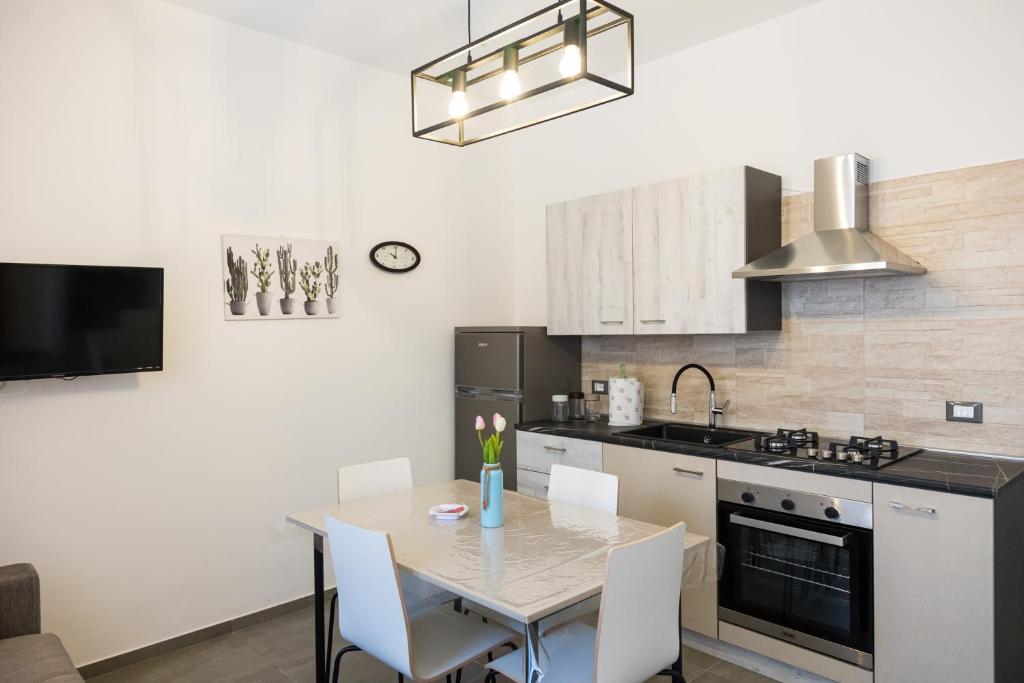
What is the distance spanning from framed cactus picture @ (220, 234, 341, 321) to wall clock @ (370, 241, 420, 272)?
265mm

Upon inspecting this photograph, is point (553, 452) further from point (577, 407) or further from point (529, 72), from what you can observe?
point (529, 72)

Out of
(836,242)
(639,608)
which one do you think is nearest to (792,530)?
(639,608)

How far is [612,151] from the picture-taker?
4.27 m

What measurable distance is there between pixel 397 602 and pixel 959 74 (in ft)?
10.0

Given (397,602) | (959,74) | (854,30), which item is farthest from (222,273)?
(959,74)

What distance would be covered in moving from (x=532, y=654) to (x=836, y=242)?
7.10ft

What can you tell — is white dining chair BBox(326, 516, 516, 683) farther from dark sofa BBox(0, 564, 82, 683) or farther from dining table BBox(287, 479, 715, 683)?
dark sofa BBox(0, 564, 82, 683)

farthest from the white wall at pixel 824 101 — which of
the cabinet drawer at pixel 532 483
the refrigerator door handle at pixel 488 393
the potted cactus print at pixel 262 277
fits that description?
the potted cactus print at pixel 262 277

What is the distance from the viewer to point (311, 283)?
3.77 meters

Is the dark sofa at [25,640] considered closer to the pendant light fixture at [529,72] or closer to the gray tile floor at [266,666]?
the gray tile floor at [266,666]

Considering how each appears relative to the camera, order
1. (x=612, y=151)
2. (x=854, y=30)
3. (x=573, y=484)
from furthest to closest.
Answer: (x=612, y=151)
(x=854, y=30)
(x=573, y=484)

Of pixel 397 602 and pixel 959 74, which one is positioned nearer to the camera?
pixel 397 602

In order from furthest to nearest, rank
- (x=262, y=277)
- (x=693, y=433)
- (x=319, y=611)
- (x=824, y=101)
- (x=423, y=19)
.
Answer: (x=693, y=433)
(x=262, y=277)
(x=423, y=19)
(x=824, y=101)
(x=319, y=611)

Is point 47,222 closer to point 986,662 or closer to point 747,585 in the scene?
point 747,585
